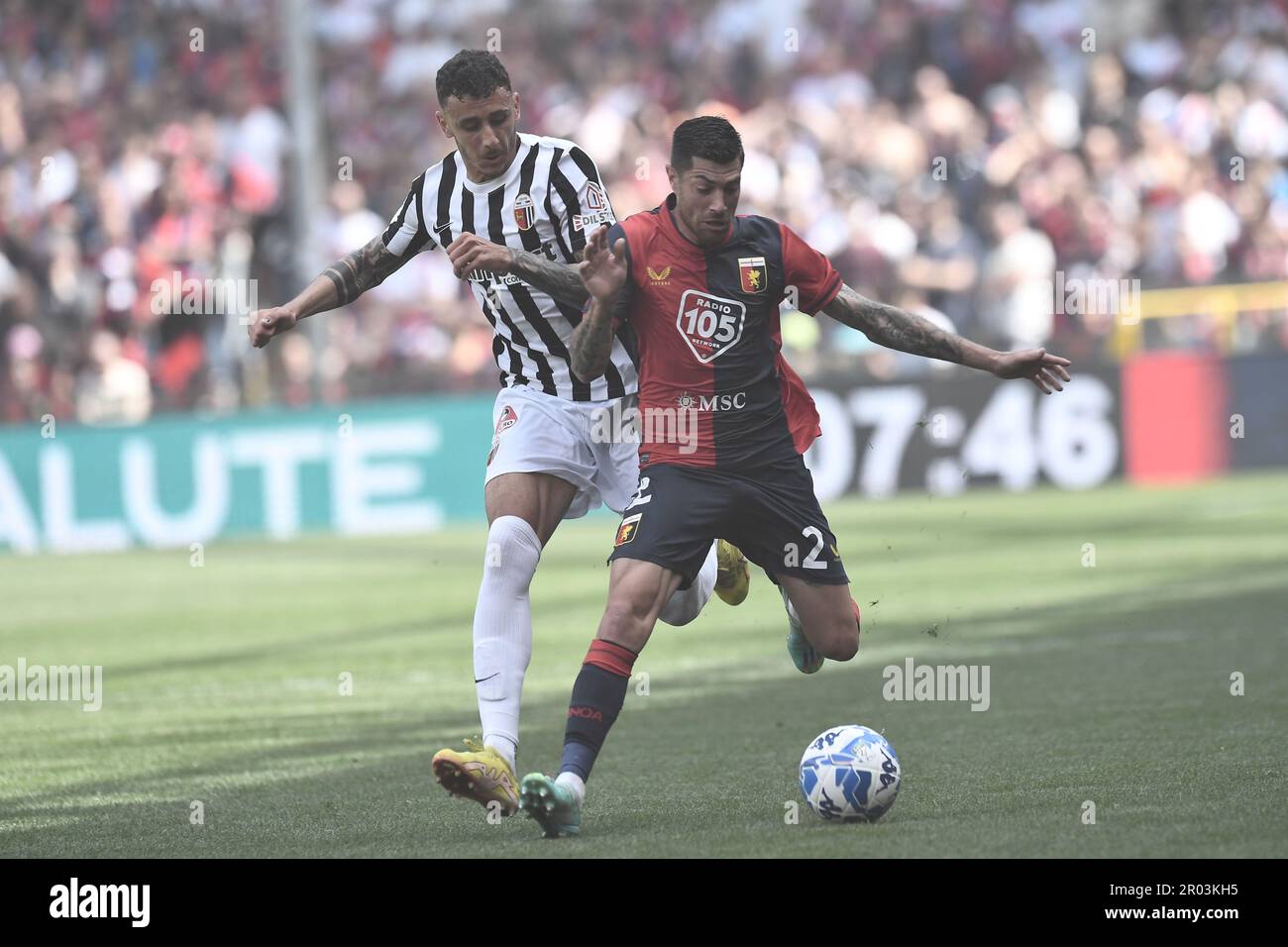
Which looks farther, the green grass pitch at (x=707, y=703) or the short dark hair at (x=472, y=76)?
the short dark hair at (x=472, y=76)

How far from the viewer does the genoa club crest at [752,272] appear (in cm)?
675

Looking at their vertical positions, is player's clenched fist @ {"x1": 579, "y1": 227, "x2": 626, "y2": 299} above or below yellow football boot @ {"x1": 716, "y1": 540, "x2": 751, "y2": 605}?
above

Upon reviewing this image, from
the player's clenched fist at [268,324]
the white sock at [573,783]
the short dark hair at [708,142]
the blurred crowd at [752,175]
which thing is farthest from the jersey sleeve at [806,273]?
the blurred crowd at [752,175]

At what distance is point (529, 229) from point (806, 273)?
102cm

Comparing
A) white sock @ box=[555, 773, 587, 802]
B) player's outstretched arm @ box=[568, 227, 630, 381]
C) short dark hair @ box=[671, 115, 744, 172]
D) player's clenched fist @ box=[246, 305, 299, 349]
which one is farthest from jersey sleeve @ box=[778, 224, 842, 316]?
white sock @ box=[555, 773, 587, 802]

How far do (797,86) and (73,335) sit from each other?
27.4ft

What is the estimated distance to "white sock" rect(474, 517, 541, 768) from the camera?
6.78 meters

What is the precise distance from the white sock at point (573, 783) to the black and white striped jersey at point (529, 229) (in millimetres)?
1618

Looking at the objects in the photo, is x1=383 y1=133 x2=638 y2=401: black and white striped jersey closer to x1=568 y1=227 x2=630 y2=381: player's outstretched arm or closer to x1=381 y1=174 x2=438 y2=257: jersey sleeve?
x1=381 y1=174 x2=438 y2=257: jersey sleeve

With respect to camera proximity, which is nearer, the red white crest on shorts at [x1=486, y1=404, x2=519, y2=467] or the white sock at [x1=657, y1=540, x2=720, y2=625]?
the red white crest on shorts at [x1=486, y1=404, x2=519, y2=467]

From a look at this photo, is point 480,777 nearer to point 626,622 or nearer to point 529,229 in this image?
point 626,622

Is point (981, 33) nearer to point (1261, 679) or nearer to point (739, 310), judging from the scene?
point (1261, 679)

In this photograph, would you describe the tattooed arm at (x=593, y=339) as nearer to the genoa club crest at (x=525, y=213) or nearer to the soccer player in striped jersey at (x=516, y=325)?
the soccer player in striped jersey at (x=516, y=325)

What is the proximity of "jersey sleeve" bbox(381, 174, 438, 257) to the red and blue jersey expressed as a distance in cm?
89
